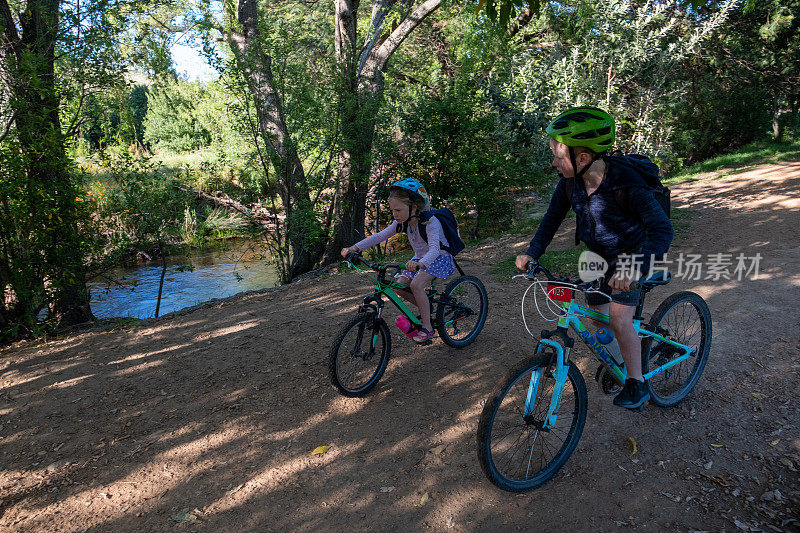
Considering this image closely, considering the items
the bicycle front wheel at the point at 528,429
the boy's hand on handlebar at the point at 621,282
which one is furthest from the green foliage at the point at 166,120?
the boy's hand on handlebar at the point at 621,282

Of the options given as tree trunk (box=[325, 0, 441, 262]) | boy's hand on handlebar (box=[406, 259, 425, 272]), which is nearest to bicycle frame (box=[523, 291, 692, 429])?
boy's hand on handlebar (box=[406, 259, 425, 272])

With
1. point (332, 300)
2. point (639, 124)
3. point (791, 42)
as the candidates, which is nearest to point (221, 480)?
point (332, 300)

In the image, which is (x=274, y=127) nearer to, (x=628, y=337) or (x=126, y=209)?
(x=126, y=209)

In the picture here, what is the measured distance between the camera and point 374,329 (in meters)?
4.14

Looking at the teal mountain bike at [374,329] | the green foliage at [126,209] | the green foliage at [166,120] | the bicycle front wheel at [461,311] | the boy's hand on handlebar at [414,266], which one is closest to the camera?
the boy's hand on handlebar at [414,266]

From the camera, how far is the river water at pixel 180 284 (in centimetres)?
923

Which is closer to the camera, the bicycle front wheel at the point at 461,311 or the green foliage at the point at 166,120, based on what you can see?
the bicycle front wheel at the point at 461,311

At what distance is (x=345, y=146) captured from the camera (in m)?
8.98

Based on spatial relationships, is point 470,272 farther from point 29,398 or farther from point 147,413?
point 29,398

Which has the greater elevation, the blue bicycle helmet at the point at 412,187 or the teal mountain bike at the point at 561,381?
the blue bicycle helmet at the point at 412,187

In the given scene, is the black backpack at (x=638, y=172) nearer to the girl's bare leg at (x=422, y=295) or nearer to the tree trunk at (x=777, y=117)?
the girl's bare leg at (x=422, y=295)

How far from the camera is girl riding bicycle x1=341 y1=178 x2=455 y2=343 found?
13.6 feet

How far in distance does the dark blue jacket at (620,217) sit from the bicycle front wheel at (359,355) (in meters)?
1.53

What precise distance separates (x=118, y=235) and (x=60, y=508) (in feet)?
15.2
